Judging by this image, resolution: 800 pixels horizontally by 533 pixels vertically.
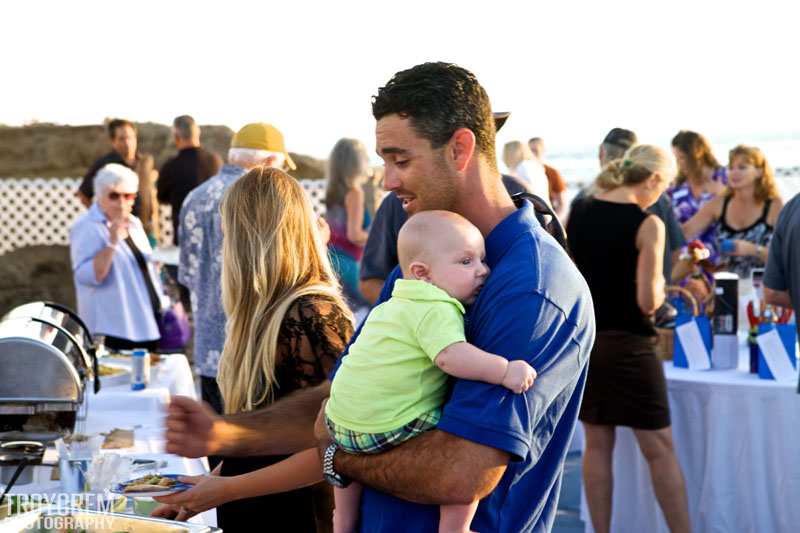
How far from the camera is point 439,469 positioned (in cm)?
151

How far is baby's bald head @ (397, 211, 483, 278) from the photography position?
1.62m

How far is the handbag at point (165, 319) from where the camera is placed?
5.57m

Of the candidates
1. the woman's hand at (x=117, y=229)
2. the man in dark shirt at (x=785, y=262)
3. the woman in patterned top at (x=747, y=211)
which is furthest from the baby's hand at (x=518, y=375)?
the woman in patterned top at (x=747, y=211)

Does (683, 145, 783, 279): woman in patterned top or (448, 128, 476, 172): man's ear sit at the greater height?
(448, 128, 476, 172): man's ear

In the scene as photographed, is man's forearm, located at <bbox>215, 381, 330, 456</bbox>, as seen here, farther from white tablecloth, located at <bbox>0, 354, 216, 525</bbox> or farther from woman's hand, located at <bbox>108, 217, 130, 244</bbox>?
woman's hand, located at <bbox>108, 217, 130, 244</bbox>

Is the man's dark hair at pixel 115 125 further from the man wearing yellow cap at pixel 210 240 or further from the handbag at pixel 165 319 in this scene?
the man wearing yellow cap at pixel 210 240

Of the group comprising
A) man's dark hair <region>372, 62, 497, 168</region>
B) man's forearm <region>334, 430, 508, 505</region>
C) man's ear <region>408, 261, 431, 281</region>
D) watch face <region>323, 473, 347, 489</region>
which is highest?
man's dark hair <region>372, 62, 497, 168</region>

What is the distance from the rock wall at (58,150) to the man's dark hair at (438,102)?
47.3 feet

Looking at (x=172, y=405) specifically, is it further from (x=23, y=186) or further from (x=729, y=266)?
(x=23, y=186)

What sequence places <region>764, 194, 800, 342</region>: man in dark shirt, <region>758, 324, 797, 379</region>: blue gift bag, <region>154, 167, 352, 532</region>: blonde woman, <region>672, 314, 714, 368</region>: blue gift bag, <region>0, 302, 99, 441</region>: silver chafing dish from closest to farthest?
<region>154, 167, 352, 532</region>: blonde woman, <region>0, 302, 99, 441</region>: silver chafing dish, <region>764, 194, 800, 342</region>: man in dark shirt, <region>758, 324, 797, 379</region>: blue gift bag, <region>672, 314, 714, 368</region>: blue gift bag

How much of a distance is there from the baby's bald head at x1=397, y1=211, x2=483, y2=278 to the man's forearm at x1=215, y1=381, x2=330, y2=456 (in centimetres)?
61

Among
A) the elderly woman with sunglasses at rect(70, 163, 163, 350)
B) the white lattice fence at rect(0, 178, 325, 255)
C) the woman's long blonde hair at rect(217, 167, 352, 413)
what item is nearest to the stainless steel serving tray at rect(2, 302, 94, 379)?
the woman's long blonde hair at rect(217, 167, 352, 413)

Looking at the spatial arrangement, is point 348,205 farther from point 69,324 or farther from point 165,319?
point 69,324

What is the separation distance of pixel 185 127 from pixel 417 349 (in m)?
7.27
